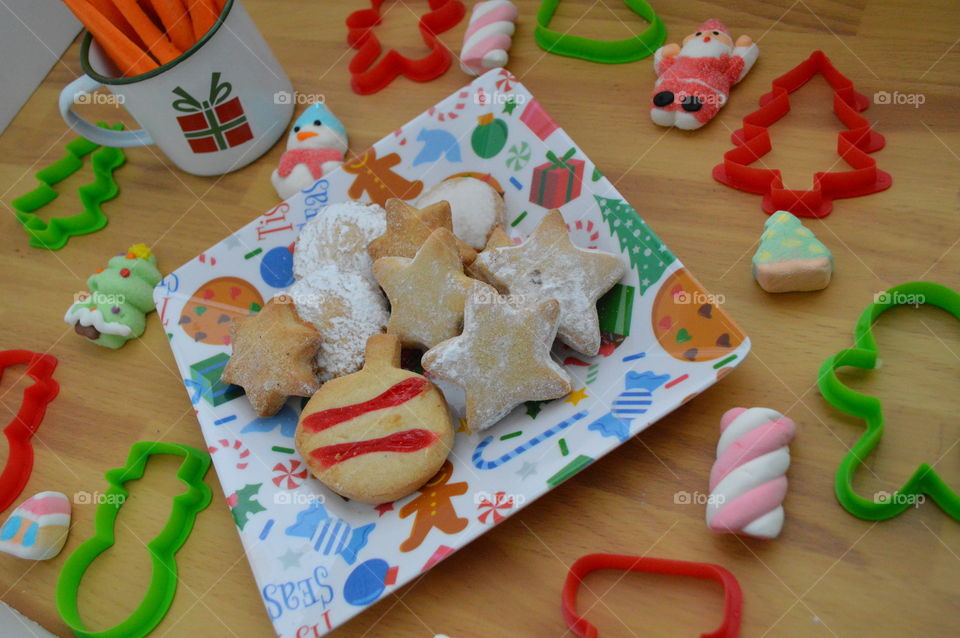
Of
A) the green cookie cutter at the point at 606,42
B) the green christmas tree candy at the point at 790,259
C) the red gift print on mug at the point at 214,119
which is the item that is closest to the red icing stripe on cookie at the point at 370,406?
the green christmas tree candy at the point at 790,259

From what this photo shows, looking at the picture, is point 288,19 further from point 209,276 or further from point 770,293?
point 770,293

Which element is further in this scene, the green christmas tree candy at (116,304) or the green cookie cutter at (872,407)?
the green christmas tree candy at (116,304)

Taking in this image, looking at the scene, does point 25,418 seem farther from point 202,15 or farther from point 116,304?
point 202,15

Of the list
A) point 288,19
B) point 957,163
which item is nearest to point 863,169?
point 957,163

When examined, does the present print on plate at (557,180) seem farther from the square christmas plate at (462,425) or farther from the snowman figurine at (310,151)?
the snowman figurine at (310,151)

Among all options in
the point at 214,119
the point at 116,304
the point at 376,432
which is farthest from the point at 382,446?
the point at 214,119

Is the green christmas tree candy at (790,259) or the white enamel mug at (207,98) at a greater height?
the white enamel mug at (207,98)
